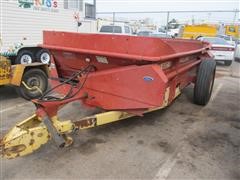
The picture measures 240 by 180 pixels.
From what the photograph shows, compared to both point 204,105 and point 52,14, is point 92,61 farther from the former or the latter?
point 52,14

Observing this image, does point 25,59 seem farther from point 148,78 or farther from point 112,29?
point 148,78

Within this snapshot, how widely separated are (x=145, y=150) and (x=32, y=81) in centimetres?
349

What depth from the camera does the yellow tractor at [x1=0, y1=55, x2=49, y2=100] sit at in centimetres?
545

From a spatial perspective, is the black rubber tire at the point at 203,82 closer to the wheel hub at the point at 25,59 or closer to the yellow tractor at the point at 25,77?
the yellow tractor at the point at 25,77

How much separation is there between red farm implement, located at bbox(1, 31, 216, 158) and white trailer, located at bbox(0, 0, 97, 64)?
458 cm

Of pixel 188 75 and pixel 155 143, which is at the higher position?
pixel 188 75

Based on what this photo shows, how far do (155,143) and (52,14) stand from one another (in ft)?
25.2

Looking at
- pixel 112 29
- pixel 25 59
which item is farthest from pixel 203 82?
pixel 112 29

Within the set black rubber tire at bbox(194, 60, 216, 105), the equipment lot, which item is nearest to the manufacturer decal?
the equipment lot

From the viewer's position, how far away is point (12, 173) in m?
3.01

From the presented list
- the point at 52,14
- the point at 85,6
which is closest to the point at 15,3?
the point at 52,14

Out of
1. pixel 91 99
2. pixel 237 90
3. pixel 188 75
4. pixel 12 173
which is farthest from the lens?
pixel 237 90

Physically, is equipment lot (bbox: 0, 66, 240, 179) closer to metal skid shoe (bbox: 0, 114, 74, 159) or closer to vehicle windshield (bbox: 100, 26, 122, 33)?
metal skid shoe (bbox: 0, 114, 74, 159)

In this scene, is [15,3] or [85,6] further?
[85,6]
